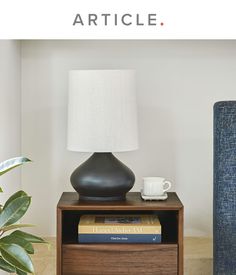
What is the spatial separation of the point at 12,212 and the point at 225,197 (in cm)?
99

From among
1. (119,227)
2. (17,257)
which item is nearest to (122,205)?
(119,227)

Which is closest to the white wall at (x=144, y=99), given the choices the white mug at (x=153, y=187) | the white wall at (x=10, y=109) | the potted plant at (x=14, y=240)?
the white wall at (x=10, y=109)

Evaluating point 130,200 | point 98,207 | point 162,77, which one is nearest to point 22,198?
point 98,207

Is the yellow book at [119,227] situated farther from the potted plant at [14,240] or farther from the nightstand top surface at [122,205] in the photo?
the potted plant at [14,240]

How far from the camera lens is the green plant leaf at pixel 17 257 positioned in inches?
68.6

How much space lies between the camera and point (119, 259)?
2404 millimetres

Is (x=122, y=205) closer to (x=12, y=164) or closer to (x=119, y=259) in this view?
(x=119, y=259)

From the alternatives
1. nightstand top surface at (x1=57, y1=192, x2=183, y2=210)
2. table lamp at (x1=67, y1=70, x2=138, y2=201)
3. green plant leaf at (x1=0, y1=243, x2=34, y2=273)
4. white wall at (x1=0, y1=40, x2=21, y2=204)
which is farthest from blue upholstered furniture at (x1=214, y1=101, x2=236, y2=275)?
green plant leaf at (x1=0, y1=243, x2=34, y2=273)

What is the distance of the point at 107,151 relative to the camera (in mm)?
2432

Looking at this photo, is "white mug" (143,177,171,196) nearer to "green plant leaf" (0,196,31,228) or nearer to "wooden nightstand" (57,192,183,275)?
"wooden nightstand" (57,192,183,275)

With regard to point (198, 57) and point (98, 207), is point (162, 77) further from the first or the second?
point (98, 207)

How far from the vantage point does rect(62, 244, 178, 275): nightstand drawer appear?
2398 mm

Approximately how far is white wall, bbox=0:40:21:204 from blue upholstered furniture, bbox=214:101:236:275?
2.77 feet

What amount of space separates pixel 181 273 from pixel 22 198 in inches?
32.4
